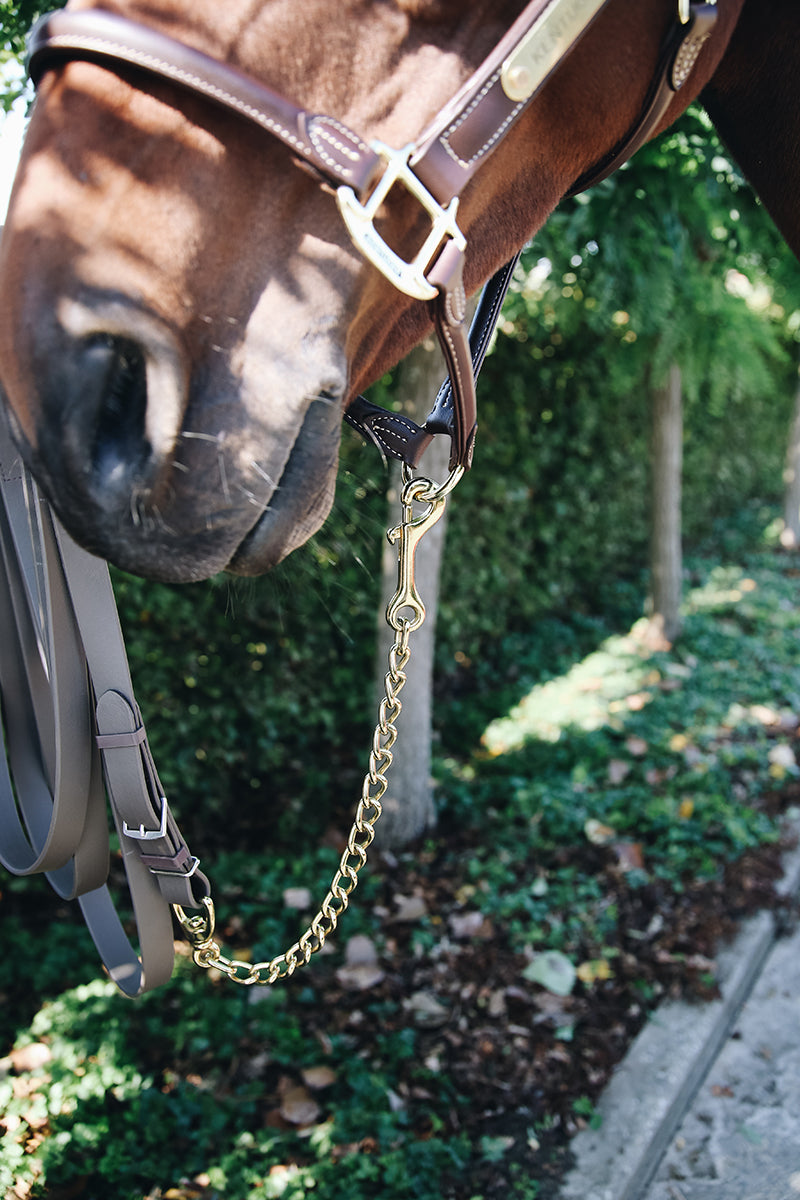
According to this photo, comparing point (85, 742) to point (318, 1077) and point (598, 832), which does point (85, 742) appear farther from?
point (598, 832)

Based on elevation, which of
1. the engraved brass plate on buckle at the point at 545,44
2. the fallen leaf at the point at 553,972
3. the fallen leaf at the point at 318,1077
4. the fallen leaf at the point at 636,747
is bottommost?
the fallen leaf at the point at 318,1077

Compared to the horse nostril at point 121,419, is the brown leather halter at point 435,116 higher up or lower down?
higher up

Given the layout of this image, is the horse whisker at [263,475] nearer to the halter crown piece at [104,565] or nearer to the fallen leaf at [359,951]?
the halter crown piece at [104,565]

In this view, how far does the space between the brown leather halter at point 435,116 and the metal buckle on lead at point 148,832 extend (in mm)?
919

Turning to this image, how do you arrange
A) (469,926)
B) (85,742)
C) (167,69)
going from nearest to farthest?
(167,69) < (85,742) < (469,926)

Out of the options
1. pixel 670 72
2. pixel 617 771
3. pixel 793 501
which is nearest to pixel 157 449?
pixel 670 72

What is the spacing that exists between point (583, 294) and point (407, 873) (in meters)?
3.32

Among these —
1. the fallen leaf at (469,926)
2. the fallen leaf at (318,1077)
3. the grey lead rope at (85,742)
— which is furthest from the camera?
the fallen leaf at (469,926)

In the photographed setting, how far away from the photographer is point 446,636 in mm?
5180

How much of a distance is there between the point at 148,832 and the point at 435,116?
49.8 inches

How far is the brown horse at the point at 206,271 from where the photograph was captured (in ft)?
3.09

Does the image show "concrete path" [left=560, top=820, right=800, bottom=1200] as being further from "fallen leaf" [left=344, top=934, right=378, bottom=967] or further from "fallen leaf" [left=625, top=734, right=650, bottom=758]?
"fallen leaf" [left=625, top=734, right=650, bottom=758]

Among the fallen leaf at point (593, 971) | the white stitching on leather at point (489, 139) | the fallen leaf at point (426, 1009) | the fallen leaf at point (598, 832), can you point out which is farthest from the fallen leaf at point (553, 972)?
the white stitching on leather at point (489, 139)

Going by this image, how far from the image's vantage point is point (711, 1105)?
2600 mm
